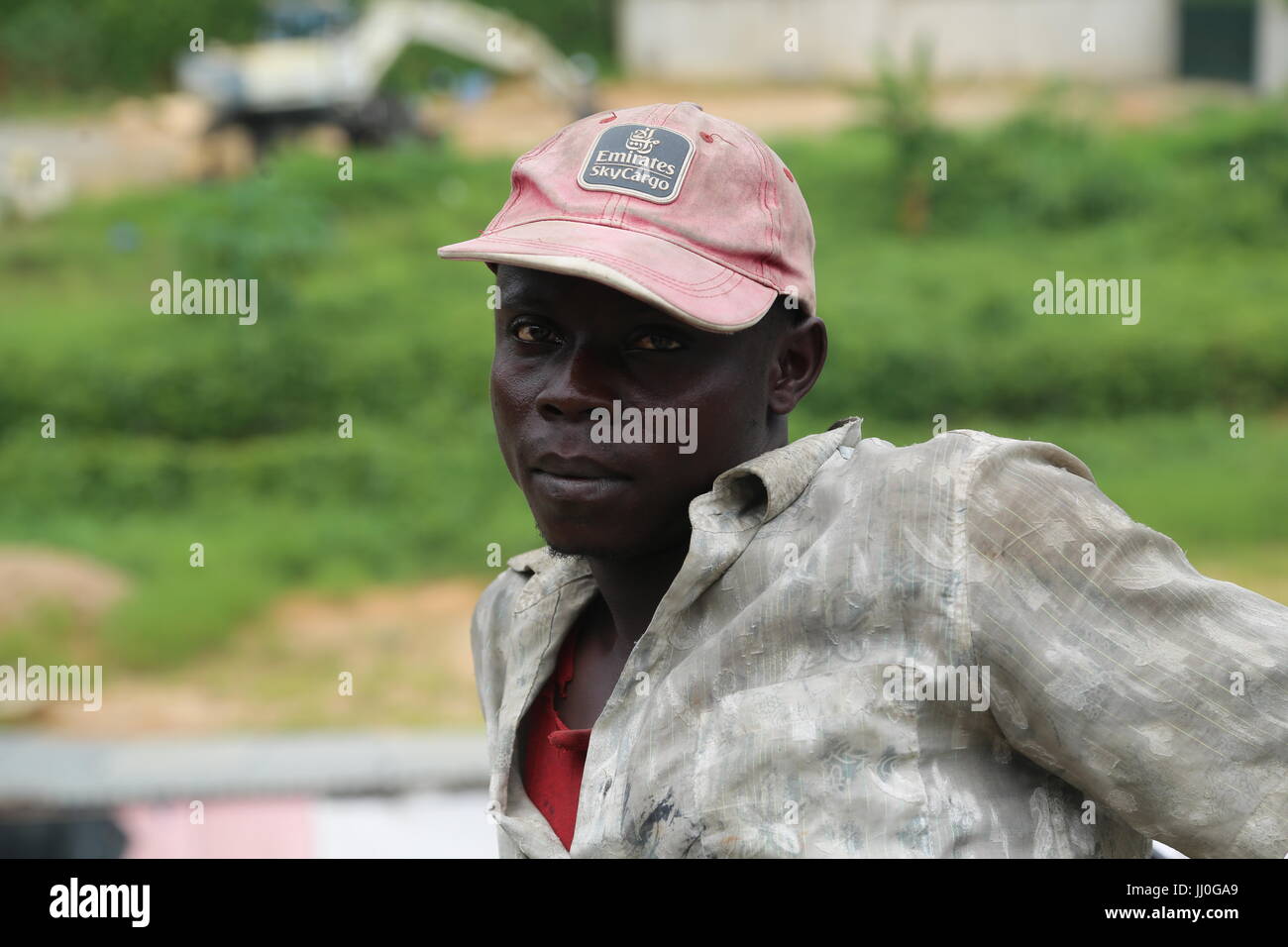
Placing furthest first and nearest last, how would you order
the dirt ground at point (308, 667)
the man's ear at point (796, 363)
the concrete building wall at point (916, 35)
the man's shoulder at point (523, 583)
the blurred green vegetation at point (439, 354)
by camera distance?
the concrete building wall at point (916, 35) < the blurred green vegetation at point (439, 354) < the dirt ground at point (308, 667) < the man's shoulder at point (523, 583) < the man's ear at point (796, 363)

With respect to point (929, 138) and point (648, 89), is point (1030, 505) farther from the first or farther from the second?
point (648, 89)

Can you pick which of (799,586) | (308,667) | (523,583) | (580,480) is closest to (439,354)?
(308,667)

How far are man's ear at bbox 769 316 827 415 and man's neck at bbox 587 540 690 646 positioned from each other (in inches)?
8.9

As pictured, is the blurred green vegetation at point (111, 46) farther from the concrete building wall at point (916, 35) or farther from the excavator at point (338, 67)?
the concrete building wall at point (916, 35)

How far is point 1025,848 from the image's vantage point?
1.91m

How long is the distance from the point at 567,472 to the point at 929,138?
46.3 feet

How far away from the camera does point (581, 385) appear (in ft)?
6.40

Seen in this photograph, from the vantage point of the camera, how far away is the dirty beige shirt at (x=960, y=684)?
5.99 feet

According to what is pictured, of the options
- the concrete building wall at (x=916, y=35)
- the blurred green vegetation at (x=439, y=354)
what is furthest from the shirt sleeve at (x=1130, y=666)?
the concrete building wall at (x=916, y=35)

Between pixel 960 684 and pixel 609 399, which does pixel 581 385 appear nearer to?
pixel 609 399

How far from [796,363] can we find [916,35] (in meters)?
21.0

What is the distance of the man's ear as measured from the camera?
6.83 feet

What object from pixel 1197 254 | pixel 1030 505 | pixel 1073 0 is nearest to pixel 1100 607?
pixel 1030 505

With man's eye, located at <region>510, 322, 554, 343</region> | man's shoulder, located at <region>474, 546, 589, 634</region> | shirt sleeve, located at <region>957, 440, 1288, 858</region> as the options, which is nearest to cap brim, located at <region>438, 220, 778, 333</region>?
man's eye, located at <region>510, 322, 554, 343</region>
